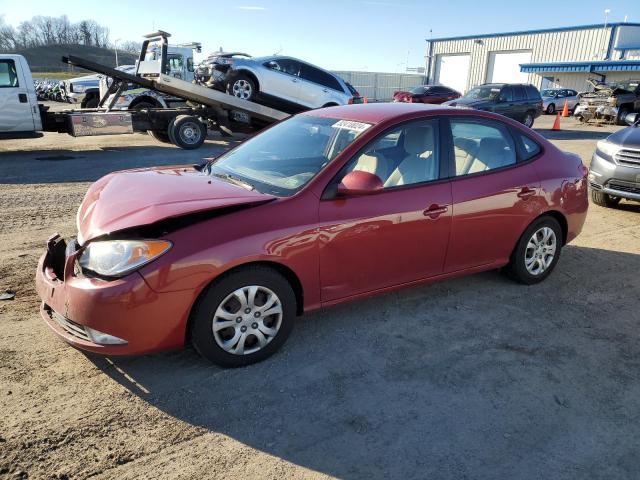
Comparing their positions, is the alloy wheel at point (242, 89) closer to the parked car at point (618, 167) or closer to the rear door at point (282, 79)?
the rear door at point (282, 79)

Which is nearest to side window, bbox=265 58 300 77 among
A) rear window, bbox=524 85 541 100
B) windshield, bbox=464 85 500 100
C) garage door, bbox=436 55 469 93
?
windshield, bbox=464 85 500 100

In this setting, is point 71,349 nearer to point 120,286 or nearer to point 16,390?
point 16,390

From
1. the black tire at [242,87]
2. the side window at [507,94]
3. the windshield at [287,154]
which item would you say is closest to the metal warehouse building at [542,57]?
the side window at [507,94]

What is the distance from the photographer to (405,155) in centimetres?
393

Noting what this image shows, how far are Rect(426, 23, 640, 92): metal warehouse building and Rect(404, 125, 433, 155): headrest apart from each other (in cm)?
3836

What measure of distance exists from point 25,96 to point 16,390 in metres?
10.6

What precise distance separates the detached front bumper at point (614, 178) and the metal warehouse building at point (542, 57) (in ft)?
110

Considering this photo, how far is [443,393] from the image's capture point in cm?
311

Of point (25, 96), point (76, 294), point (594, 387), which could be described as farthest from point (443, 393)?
point (25, 96)

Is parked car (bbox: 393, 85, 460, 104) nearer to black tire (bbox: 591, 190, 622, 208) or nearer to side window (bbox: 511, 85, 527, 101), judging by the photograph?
side window (bbox: 511, 85, 527, 101)

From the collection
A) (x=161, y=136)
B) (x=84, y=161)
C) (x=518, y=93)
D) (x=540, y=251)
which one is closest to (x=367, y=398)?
(x=540, y=251)

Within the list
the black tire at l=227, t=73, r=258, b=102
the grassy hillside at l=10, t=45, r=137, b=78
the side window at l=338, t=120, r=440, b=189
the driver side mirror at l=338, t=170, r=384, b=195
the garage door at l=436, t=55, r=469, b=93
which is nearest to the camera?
the driver side mirror at l=338, t=170, r=384, b=195

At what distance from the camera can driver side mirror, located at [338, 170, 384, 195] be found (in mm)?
3359

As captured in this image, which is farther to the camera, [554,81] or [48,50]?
[48,50]
